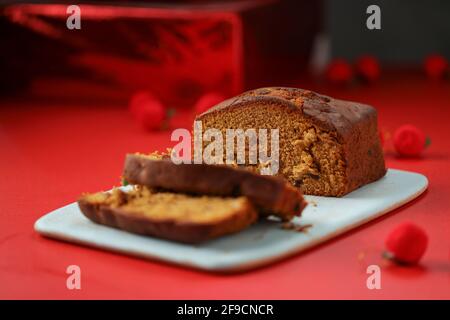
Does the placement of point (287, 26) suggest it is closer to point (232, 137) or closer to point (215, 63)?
point (215, 63)

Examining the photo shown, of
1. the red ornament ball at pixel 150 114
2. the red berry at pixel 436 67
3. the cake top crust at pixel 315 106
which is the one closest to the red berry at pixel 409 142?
the cake top crust at pixel 315 106

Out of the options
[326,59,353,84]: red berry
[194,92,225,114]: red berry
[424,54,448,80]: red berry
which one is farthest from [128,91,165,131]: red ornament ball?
[424,54,448,80]: red berry

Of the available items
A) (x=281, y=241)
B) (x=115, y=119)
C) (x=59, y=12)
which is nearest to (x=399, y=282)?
(x=281, y=241)

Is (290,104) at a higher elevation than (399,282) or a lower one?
higher

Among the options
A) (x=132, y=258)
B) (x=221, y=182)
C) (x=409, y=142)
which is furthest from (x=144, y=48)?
(x=132, y=258)

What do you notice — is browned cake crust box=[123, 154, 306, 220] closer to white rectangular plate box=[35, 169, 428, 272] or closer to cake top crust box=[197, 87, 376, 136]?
white rectangular plate box=[35, 169, 428, 272]

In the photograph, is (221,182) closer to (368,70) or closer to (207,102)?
(207,102)

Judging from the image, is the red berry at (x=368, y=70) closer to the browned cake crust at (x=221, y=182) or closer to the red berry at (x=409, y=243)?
the browned cake crust at (x=221, y=182)
